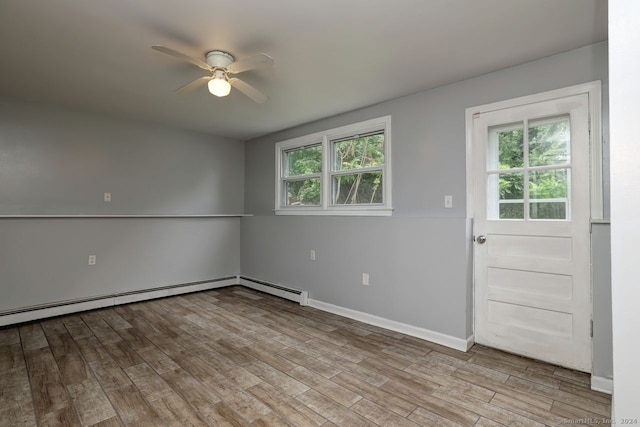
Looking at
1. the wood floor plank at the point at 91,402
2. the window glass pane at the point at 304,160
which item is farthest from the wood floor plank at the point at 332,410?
the window glass pane at the point at 304,160

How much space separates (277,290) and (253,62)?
3073 mm

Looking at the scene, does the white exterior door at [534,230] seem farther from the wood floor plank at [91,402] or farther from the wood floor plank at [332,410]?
the wood floor plank at [91,402]

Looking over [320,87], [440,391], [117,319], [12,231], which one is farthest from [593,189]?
[12,231]

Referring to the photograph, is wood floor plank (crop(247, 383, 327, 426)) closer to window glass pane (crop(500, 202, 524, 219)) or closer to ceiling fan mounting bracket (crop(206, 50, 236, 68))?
window glass pane (crop(500, 202, 524, 219))

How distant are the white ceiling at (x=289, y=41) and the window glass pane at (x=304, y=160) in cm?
107

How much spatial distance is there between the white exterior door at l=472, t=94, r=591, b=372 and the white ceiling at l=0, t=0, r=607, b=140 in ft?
1.73

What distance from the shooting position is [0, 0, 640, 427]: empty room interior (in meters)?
1.87

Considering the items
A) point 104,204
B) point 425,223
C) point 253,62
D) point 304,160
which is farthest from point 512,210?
point 104,204

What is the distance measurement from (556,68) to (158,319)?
442 cm

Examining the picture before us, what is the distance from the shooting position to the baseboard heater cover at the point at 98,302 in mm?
3283

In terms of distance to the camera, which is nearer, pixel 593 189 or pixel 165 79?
pixel 593 189

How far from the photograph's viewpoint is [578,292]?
231cm

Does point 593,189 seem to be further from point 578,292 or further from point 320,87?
point 320,87

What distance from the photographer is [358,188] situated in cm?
378
